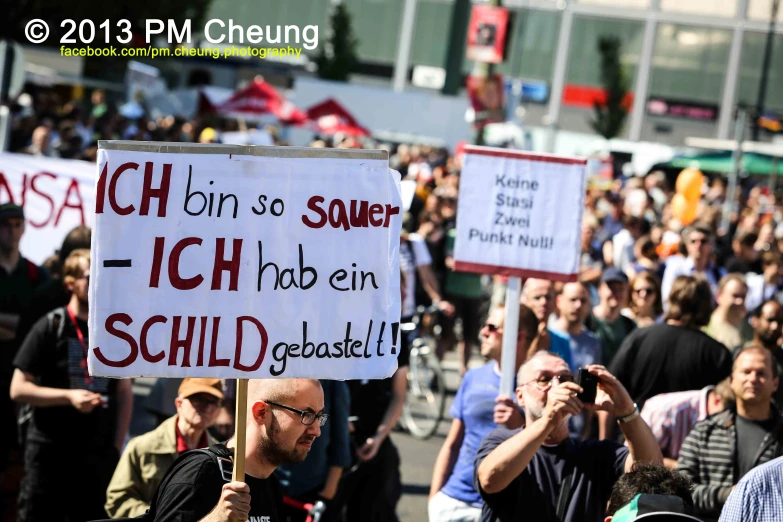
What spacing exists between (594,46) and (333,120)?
34633mm

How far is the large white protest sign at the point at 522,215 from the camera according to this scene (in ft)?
20.4

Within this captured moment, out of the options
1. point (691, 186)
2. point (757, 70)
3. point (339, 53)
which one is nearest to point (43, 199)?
point (691, 186)

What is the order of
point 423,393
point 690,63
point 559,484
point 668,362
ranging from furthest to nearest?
point 690,63 → point 423,393 → point 668,362 → point 559,484

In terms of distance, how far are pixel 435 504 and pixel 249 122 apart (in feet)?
108

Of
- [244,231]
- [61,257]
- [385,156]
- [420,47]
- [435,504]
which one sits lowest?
[435,504]

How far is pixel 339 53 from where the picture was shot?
5603cm

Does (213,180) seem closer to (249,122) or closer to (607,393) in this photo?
(607,393)

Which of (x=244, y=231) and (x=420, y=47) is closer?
(x=244, y=231)

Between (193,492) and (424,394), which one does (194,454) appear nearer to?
(193,492)

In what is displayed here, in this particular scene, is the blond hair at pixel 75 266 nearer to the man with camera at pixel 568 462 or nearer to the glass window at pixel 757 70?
the man with camera at pixel 568 462

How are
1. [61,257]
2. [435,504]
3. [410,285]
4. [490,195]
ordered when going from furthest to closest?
1. [410,285]
2. [61,257]
3. [490,195]
4. [435,504]

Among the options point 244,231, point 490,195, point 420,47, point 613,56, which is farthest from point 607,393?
point 420,47

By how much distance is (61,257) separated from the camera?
7.31 meters

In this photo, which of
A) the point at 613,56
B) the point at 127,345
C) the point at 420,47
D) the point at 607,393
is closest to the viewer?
the point at 127,345
